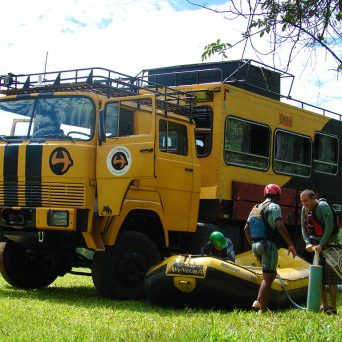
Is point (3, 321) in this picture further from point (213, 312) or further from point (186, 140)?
point (186, 140)

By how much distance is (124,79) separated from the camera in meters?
10.1

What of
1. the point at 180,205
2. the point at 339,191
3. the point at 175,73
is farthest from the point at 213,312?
the point at 339,191

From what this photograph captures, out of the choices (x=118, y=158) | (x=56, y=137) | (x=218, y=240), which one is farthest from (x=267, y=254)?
(x=56, y=137)

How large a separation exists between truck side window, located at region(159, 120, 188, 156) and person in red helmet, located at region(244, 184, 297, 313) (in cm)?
202

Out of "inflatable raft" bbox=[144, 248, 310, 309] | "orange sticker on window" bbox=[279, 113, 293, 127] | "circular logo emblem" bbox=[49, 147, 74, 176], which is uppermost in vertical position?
"orange sticker on window" bbox=[279, 113, 293, 127]

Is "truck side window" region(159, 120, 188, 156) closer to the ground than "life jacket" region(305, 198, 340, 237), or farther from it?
farther from it

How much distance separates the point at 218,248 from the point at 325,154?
5.18 metres

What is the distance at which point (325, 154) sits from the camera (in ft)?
46.0

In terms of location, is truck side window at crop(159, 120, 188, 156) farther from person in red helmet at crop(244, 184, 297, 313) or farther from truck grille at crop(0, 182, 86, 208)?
person in red helmet at crop(244, 184, 297, 313)

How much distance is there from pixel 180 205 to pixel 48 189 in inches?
87.4

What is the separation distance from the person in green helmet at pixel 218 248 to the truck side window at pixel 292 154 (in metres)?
3.00

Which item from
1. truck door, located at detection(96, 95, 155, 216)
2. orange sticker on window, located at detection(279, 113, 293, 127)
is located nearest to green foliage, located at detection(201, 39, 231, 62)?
truck door, located at detection(96, 95, 155, 216)

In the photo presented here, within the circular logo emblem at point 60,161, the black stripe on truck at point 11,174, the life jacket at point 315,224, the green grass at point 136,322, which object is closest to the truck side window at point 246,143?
the life jacket at point 315,224

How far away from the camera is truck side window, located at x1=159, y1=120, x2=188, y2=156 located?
384 inches
